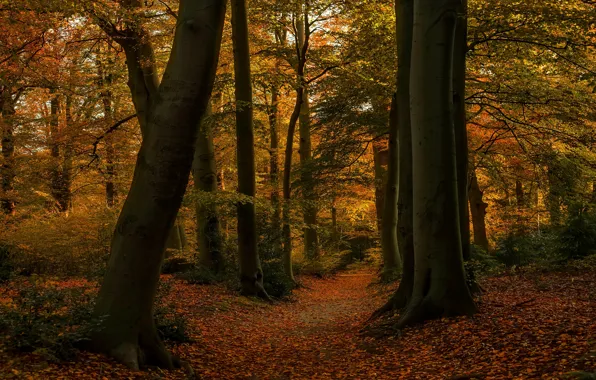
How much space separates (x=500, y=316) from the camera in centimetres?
626

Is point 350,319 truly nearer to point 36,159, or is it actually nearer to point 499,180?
point 499,180

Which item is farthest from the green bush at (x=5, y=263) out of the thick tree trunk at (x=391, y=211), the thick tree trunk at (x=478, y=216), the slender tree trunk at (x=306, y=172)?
the thick tree trunk at (x=478, y=216)

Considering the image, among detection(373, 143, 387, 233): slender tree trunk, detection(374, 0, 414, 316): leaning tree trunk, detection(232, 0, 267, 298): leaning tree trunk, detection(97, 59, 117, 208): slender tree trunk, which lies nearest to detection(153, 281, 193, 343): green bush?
detection(374, 0, 414, 316): leaning tree trunk

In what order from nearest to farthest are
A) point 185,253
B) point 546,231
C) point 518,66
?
point 518,66 → point 546,231 → point 185,253

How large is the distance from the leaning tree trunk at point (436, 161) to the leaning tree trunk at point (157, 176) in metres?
3.14

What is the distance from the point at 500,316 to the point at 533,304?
3.12ft

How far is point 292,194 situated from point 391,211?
4.85 m

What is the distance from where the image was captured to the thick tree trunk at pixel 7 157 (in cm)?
1475

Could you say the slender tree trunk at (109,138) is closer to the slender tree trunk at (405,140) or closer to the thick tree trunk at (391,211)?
the thick tree trunk at (391,211)

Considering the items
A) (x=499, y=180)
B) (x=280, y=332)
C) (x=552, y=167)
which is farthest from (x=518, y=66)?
(x=280, y=332)

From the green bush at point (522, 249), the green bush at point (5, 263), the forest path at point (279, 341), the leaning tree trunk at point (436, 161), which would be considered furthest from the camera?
the green bush at point (522, 249)

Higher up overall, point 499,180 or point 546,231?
point 499,180

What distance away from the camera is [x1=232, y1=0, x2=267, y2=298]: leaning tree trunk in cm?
1117

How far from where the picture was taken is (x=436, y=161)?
6.50 metres
